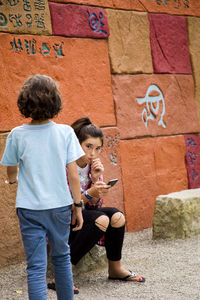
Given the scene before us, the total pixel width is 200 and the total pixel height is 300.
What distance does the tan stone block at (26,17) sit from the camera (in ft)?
11.2

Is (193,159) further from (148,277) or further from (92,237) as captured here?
(92,237)

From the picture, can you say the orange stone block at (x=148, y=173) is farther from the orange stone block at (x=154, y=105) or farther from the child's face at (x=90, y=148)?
the child's face at (x=90, y=148)

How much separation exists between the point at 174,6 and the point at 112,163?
183cm

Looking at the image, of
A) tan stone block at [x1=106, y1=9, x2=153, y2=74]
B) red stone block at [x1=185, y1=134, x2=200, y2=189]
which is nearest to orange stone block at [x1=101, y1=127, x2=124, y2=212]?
tan stone block at [x1=106, y1=9, x2=153, y2=74]

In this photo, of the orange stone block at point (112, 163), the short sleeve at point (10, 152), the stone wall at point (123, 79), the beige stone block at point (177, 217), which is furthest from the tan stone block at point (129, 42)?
the short sleeve at point (10, 152)

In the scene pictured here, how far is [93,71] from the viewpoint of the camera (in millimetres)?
3973

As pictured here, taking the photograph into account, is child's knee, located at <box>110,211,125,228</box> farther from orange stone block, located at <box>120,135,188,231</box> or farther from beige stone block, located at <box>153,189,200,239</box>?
orange stone block, located at <box>120,135,188,231</box>

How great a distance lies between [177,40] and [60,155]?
296cm

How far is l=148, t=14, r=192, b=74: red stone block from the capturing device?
4.49 metres

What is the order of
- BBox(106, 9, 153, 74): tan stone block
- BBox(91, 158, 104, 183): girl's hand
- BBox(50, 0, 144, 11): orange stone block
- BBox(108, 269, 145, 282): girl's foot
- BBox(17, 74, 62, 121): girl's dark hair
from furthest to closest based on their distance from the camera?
BBox(106, 9, 153, 74): tan stone block, BBox(50, 0, 144, 11): orange stone block, BBox(108, 269, 145, 282): girl's foot, BBox(91, 158, 104, 183): girl's hand, BBox(17, 74, 62, 121): girl's dark hair

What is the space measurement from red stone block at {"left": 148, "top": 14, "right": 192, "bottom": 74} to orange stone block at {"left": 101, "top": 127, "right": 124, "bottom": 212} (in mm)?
889

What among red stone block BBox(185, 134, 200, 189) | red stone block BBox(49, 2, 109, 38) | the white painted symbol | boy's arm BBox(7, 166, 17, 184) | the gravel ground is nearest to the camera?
boy's arm BBox(7, 166, 17, 184)

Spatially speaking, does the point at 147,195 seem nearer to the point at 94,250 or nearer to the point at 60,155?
the point at 94,250

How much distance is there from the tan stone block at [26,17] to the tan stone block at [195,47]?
1765 millimetres
